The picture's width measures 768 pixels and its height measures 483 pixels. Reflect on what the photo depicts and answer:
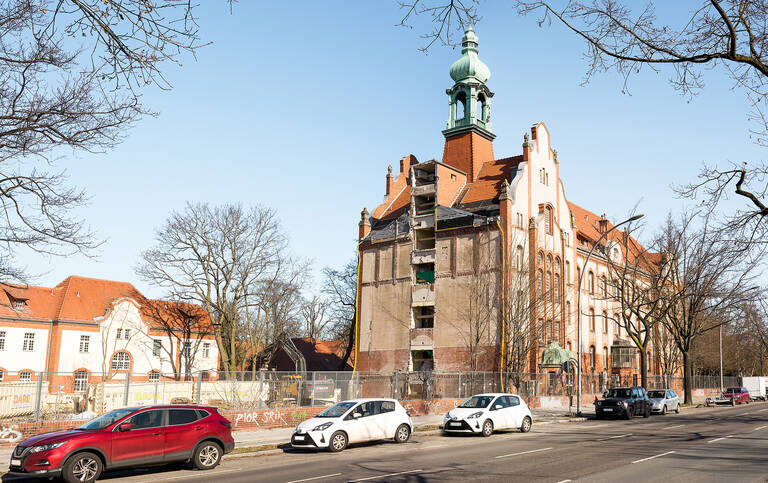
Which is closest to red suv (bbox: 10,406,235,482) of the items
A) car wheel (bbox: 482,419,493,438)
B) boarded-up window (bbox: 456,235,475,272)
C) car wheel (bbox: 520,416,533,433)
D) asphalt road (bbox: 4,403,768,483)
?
Result: asphalt road (bbox: 4,403,768,483)

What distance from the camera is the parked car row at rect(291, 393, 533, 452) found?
18672 mm

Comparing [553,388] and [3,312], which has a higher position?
[3,312]

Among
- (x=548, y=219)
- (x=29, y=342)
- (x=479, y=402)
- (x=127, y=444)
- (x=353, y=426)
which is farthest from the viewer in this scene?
(x=29, y=342)

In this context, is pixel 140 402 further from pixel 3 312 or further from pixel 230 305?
pixel 3 312

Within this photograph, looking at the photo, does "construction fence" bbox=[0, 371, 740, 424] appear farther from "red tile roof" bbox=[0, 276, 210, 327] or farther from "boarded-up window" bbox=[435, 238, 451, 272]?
"red tile roof" bbox=[0, 276, 210, 327]

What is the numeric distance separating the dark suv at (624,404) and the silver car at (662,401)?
258cm

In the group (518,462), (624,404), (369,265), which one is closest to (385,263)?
(369,265)

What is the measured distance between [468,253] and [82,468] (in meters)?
37.0

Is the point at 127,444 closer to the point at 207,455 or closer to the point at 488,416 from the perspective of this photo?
the point at 207,455

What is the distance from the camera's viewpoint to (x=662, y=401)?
1511 inches

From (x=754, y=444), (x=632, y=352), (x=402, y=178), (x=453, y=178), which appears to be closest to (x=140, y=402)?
(x=754, y=444)

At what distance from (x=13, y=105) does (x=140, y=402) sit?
13.9 meters

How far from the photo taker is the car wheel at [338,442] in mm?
18672

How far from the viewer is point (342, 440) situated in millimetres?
18938
